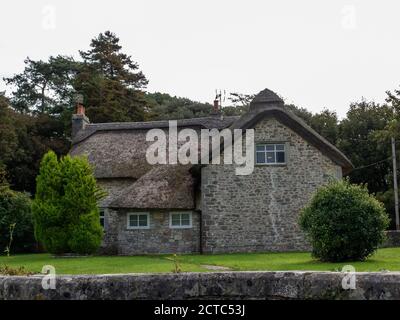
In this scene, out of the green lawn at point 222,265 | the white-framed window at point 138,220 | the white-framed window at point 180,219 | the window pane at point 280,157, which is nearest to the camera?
the green lawn at point 222,265

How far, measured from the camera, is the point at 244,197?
2581cm

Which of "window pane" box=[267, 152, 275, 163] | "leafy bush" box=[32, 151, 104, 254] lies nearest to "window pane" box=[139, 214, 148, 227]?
"leafy bush" box=[32, 151, 104, 254]

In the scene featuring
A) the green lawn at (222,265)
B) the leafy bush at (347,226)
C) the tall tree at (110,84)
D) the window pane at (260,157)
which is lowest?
the green lawn at (222,265)

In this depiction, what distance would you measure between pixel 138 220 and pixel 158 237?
4.00ft

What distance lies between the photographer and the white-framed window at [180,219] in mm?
26469

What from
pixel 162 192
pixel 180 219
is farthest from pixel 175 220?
pixel 162 192

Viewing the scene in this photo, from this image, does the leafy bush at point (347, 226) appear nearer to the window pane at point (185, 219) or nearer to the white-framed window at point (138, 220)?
the window pane at point (185, 219)

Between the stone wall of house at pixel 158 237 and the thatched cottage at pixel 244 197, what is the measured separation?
0.04m

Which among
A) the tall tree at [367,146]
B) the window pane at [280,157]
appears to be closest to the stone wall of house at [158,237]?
the window pane at [280,157]

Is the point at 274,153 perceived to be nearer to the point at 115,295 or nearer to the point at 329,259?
the point at 329,259

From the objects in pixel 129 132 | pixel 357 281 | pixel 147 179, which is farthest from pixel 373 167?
pixel 357 281

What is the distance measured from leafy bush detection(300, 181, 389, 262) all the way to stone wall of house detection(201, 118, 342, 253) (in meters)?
6.86

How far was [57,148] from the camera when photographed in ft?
147
